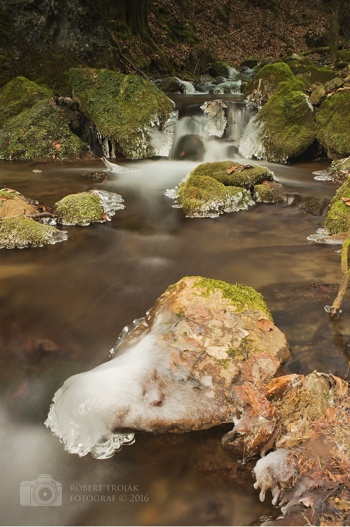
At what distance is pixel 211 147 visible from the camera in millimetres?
11258

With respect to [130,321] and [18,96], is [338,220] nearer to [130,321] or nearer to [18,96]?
[130,321]

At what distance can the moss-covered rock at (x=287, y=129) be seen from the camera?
10.4 meters

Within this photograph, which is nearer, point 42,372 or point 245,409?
point 245,409

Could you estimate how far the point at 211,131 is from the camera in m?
11.7

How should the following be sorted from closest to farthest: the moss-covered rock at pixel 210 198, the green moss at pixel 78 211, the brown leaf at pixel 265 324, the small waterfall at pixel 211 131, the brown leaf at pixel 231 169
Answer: the brown leaf at pixel 265 324
the green moss at pixel 78 211
the moss-covered rock at pixel 210 198
the brown leaf at pixel 231 169
the small waterfall at pixel 211 131

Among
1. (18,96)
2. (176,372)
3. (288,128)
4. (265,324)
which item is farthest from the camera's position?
(18,96)

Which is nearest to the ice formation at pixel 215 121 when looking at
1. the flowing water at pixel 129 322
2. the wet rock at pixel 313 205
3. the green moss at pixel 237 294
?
the flowing water at pixel 129 322

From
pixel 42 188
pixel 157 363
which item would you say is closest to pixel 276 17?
pixel 42 188

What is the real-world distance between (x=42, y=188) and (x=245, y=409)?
269 inches

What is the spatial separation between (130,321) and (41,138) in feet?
28.6

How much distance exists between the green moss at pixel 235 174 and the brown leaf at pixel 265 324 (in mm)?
4807

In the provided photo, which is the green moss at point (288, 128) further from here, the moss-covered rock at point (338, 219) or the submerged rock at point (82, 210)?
the submerged rock at point (82, 210)

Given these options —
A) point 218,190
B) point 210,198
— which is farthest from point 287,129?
point 210,198

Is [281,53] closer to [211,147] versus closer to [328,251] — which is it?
[211,147]
